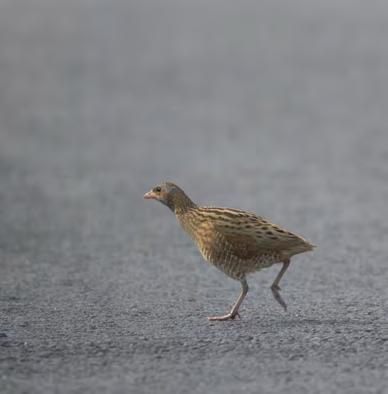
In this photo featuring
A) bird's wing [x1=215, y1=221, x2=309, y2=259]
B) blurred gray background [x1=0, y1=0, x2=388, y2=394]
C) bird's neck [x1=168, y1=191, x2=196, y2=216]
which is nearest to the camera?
blurred gray background [x1=0, y1=0, x2=388, y2=394]

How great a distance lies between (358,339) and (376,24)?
19774mm

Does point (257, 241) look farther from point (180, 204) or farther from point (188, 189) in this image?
point (188, 189)

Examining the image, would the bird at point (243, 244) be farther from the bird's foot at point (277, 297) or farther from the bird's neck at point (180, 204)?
the bird's neck at point (180, 204)

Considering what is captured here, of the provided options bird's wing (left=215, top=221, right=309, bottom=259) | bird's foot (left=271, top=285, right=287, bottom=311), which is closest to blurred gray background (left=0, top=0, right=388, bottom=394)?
bird's foot (left=271, top=285, right=287, bottom=311)

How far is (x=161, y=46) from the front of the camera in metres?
25.5

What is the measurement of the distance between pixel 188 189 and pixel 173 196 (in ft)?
17.0

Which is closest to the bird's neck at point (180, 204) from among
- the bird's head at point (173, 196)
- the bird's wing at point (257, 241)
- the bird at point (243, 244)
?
the bird's head at point (173, 196)

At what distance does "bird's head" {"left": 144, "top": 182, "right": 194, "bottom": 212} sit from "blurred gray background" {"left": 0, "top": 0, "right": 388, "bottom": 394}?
753 mm

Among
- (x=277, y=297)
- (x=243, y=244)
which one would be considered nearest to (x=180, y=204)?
(x=243, y=244)

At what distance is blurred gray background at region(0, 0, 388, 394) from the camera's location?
22.5ft

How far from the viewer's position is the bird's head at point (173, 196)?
331 inches

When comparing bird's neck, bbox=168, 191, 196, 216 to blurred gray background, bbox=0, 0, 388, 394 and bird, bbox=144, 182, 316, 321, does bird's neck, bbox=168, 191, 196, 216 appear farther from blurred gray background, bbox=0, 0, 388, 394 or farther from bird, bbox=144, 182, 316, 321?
blurred gray background, bbox=0, 0, 388, 394

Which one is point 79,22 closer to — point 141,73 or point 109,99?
point 141,73

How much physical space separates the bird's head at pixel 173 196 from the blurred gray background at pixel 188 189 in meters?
0.75
